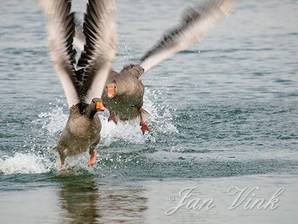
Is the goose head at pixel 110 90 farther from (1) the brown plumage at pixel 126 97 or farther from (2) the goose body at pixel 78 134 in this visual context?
(2) the goose body at pixel 78 134

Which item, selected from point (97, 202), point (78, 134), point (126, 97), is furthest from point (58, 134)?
point (97, 202)

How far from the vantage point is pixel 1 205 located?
10.1 metres

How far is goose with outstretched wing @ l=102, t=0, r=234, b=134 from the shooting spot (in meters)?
14.6

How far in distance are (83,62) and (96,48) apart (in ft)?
0.82

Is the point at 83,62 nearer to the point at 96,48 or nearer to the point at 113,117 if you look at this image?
the point at 96,48

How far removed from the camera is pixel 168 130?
1446cm

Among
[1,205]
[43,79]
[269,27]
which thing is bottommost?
[1,205]

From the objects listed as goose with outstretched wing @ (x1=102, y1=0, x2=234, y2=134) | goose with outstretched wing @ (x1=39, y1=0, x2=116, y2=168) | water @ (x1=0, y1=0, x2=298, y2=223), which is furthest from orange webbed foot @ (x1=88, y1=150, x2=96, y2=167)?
goose with outstretched wing @ (x1=102, y1=0, x2=234, y2=134)

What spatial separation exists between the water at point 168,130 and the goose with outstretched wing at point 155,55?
284 millimetres

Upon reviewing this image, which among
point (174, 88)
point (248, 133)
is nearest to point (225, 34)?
point (174, 88)

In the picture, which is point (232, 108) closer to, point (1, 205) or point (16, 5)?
point (1, 205)

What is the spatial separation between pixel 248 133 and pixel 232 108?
1.75 metres

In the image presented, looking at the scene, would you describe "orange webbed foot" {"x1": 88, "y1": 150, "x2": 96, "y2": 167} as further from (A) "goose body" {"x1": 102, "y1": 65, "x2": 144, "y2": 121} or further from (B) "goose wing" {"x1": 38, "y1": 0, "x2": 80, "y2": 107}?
(A) "goose body" {"x1": 102, "y1": 65, "x2": 144, "y2": 121}

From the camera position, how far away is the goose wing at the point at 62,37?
11.0 meters
